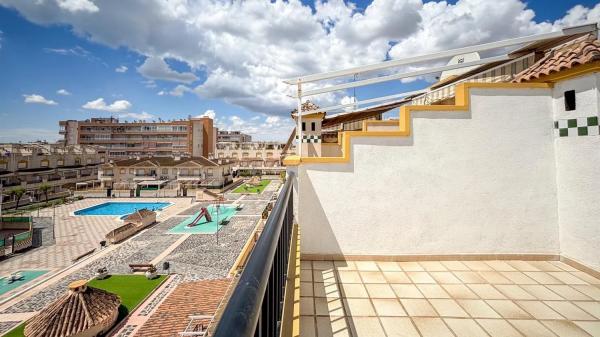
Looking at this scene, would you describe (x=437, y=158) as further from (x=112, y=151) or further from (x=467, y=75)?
A: (x=112, y=151)

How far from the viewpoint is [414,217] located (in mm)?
4230

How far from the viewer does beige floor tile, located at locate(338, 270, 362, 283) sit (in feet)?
12.0

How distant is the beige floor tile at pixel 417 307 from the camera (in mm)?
2928

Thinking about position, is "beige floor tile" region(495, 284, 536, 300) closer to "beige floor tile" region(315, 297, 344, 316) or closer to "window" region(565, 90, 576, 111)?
"beige floor tile" region(315, 297, 344, 316)

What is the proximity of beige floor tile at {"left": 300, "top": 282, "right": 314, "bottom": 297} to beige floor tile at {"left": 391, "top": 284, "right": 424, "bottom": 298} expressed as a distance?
39.8 inches

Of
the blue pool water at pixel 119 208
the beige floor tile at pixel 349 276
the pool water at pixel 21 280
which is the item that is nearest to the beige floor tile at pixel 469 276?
the beige floor tile at pixel 349 276

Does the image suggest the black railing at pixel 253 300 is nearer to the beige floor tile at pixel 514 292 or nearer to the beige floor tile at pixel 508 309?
the beige floor tile at pixel 508 309

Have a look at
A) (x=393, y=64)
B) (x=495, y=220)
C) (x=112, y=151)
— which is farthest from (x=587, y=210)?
(x=112, y=151)

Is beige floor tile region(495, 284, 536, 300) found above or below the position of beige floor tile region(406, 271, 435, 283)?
below

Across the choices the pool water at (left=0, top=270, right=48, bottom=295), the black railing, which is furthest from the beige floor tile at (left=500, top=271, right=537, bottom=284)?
the pool water at (left=0, top=270, right=48, bottom=295)

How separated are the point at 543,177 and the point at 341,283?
3.36 meters

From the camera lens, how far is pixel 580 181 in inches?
149

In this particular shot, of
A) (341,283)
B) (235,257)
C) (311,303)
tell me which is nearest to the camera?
(311,303)

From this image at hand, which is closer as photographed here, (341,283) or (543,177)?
(341,283)
